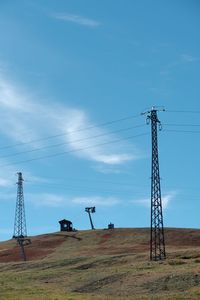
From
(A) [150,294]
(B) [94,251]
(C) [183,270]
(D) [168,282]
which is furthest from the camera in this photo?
(B) [94,251]

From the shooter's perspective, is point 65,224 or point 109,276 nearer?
point 109,276

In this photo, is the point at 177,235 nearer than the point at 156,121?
No

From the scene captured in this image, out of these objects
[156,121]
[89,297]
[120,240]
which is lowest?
[89,297]

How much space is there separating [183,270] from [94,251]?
44041 mm

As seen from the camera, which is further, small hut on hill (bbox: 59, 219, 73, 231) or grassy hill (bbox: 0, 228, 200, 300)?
small hut on hill (bbox: 59, 219, 73, 231)

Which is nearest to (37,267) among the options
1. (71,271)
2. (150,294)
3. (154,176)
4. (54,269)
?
(54,269)

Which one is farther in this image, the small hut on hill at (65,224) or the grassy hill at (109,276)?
the small hut on hill at (65,224)

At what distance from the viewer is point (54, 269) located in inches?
2324

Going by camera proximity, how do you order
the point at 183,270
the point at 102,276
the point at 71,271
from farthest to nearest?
1. the point at 71,271
2. the point at 102,276
3. the point at 183,270

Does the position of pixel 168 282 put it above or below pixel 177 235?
below

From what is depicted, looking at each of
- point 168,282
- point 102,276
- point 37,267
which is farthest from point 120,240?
point 168,282

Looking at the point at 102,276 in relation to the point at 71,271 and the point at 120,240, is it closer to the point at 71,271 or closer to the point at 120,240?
the point at 71,271

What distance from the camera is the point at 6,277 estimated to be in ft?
188

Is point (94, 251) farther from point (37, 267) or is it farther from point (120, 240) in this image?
point (37, 267)
